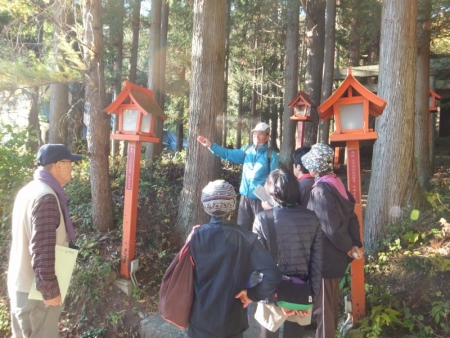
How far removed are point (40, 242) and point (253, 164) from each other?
2.82 m

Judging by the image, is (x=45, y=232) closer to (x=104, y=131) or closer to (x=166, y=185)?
(x=104, y=131)

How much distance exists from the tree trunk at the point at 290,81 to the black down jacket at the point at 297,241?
674 centimetres

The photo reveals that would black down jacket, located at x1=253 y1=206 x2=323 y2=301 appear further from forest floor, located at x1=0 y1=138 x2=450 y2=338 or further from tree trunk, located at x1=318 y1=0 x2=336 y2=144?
tree trunk, located at x1=318 y1=0 x2=336 y2=144

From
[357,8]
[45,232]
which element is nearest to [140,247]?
[45,232]

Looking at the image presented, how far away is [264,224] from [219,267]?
54cm

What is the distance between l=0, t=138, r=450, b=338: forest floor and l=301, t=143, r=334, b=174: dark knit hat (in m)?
1.90

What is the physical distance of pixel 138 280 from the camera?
4.83 meters

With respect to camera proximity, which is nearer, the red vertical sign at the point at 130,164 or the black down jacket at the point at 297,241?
the black down jacket at the point at 297,241

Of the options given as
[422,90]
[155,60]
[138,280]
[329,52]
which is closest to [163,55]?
[155,60]

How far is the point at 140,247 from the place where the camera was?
522cm

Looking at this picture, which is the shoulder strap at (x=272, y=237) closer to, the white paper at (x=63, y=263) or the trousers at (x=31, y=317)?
the white paper at (x=63, y=263)

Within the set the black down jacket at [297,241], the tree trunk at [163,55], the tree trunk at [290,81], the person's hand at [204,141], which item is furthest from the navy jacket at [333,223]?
the tree trunk at [163,55]

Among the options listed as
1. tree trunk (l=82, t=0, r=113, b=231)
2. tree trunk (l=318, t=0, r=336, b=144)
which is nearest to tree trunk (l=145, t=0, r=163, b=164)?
tree trunk (l=82, t=0, r=113, b=231)

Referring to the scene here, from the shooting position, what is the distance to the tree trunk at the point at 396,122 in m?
5.18
